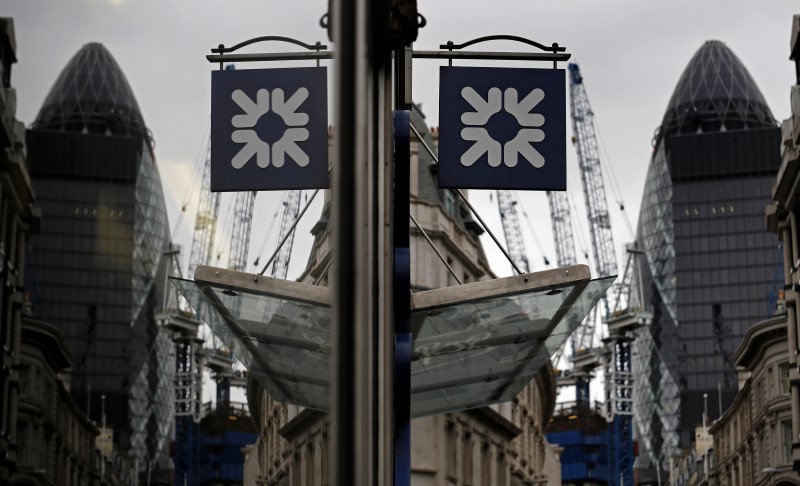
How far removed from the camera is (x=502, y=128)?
1401 centimetres

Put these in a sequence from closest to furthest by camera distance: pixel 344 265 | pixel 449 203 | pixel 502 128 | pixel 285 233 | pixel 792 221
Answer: pixel 344 265, pixel 502 128, pixel 285 233, pixel 449 203, pixel 792 221

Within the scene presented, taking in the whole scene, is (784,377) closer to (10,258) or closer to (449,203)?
(449,203)

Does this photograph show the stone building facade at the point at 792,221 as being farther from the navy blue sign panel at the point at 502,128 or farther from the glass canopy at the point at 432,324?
the navy blue sign panel at the point at 502,128

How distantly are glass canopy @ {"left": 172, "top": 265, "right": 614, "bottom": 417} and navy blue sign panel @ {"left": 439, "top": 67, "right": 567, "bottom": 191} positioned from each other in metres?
1.18

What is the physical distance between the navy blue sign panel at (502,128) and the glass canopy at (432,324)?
1.18 m

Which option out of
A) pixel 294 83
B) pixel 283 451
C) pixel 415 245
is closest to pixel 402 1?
pixel 294 83

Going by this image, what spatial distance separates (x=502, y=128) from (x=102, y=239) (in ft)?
457

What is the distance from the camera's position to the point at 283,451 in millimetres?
47406

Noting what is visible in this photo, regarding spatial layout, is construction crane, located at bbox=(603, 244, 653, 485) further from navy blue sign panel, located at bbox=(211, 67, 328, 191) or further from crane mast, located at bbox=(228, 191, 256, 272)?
navy blue sign panel, located at bbox=(211, 67, 328, 191)

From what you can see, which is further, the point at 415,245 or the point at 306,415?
the point at 415,245

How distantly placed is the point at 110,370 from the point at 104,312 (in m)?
21.8

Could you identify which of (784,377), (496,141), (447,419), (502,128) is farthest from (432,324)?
(784,377)

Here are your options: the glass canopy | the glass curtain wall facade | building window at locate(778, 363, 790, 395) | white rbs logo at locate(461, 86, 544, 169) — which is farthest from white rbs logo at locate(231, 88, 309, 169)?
building window at locate(778, 363, 790, 395)

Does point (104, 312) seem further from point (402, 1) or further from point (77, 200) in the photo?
point (402, 1)
